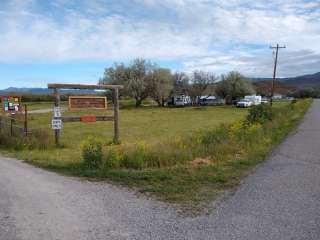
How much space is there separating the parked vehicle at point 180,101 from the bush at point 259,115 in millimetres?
58739

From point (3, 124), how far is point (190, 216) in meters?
12.5

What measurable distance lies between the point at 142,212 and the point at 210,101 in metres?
87.0

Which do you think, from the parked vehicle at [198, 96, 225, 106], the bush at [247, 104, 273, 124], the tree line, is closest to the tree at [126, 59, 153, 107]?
→ the tree line

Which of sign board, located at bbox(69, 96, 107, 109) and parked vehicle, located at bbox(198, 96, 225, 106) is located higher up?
sign board, located at bbox(69, 96, 107, 109)

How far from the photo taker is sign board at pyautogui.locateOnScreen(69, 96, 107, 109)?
44.8ft

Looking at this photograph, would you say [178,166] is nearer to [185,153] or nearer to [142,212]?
[185,153]

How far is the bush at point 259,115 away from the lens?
20.8 metres

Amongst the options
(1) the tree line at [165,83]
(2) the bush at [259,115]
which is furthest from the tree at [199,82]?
(2) the bush at [259,115]

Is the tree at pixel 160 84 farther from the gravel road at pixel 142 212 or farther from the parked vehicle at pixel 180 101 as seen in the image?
the gravel road at pixel 142 212

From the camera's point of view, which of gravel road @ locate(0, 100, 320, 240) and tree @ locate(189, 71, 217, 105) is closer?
gravel road @ locate(0, 100, 320, 240)

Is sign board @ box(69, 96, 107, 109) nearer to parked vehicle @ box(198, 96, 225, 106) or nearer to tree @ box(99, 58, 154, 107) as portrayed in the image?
tree @ box(99, 58, 154, 107)

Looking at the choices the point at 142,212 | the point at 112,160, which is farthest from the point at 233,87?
the point at 142,212

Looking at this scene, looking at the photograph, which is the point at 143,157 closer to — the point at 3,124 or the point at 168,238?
the point at 168,238

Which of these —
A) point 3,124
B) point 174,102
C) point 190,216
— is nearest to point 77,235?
point 190,216
